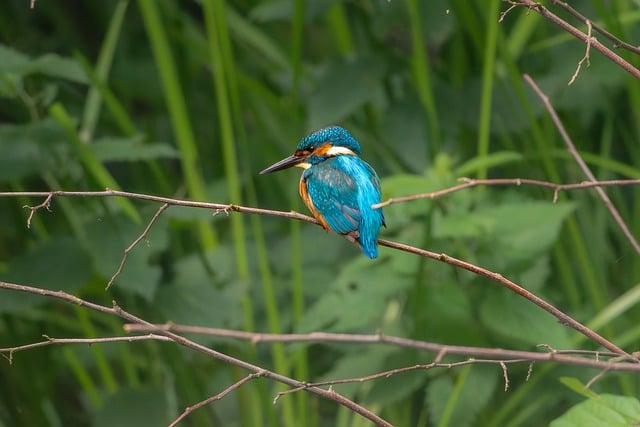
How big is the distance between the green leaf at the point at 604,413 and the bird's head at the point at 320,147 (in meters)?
0.61

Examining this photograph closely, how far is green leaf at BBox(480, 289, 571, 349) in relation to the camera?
6.35 feet

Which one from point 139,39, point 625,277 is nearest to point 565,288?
point 625,277

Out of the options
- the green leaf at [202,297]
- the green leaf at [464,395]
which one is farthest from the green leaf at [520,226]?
the green leaf at [202,297]

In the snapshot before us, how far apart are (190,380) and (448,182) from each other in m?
0.75

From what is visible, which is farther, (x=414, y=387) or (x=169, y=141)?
(x=169, y=141)

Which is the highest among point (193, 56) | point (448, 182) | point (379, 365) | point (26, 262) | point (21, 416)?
point (193, 56)

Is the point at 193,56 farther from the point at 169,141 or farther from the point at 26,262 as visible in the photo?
the point at 26,262

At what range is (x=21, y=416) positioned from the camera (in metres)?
2.40

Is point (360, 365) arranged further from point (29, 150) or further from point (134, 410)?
point (29, 150)

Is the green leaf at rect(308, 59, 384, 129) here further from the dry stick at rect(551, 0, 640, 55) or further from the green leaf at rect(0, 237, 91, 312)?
the dry stick at rect(551, 0, 640, 55)

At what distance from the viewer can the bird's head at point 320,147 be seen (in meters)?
1.63

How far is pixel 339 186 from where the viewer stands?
153 cm

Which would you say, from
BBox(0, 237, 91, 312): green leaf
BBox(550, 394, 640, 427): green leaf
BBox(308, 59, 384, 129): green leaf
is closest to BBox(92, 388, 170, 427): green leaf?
BBox(0, 237, 91, 312): green leaf

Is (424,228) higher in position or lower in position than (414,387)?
higher
